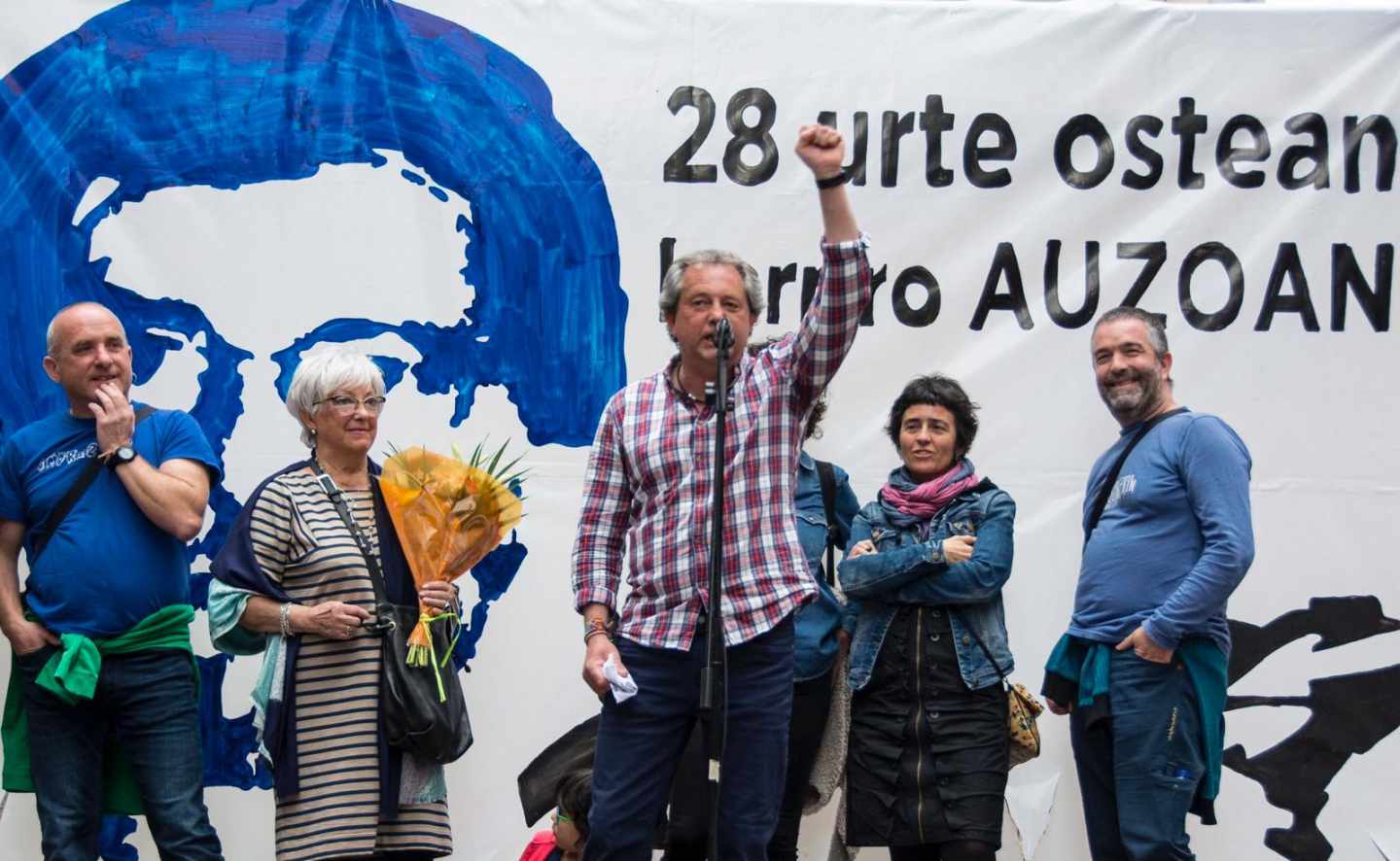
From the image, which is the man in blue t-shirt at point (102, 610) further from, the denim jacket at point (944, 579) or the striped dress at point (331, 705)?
the denim jacket at point (944, 579)

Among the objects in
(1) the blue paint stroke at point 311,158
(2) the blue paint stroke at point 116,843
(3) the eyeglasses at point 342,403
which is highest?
(1) the blue paint stroke at point 311,158

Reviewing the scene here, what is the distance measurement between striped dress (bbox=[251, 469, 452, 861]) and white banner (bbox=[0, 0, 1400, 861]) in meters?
0.99

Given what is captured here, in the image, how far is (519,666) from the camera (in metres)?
4.65

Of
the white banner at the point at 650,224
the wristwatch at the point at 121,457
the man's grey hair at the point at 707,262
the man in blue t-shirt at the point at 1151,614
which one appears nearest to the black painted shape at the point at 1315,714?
the white banner at the point at 650,224

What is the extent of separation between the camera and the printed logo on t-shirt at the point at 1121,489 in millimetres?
3834

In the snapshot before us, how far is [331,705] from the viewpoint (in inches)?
142

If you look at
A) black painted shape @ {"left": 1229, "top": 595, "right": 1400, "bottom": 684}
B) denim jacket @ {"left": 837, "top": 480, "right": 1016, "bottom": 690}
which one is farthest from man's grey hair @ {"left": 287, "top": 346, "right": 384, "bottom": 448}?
black painted shape @ {"left": 1229, "top": 595, "right": 1400, "bottom": 684}

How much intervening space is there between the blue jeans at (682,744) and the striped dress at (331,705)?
602 mm

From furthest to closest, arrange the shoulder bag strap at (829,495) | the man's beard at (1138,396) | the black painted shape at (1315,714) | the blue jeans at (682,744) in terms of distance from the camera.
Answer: the black painted shape at (1315,714) < the shoulder bag strap at (829,495) < the man's beard at (1138,396) < the blue jeans at (682,744)

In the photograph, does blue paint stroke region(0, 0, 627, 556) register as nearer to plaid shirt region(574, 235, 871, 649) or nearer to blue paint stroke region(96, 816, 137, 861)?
blue paint stroke region(96, 816, 137, 861)

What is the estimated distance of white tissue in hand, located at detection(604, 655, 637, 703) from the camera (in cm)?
312

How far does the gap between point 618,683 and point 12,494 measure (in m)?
1.78

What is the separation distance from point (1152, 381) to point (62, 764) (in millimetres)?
2702

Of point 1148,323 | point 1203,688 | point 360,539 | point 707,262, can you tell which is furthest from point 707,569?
point 1148,323
